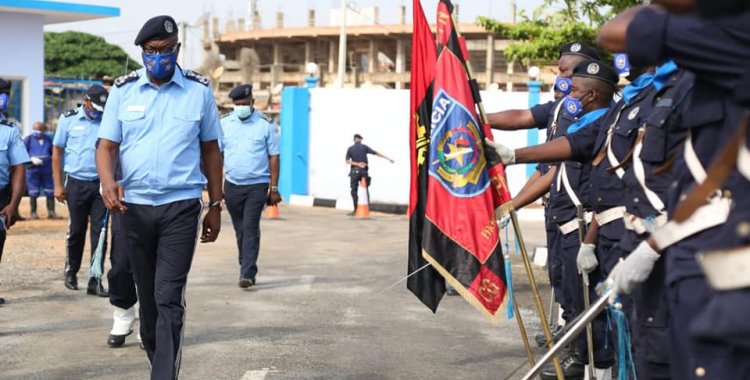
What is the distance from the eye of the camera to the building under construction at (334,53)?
5960 centimetres

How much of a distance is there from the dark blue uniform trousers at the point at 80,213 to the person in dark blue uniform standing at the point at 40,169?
10.4 meters

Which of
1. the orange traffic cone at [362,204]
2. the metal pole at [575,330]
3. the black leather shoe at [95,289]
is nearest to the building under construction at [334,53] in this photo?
the orange traffic cone at [362,204]

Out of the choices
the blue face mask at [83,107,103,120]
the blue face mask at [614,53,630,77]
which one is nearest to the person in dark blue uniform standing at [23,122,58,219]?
the blue face mask at [83,107,103,120]

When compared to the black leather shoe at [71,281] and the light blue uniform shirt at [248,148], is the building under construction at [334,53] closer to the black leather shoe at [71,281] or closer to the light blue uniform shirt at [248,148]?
the light blue uniform shirt at [248,148]

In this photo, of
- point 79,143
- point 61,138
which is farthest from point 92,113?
point 61,138

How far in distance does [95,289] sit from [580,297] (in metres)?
5.64

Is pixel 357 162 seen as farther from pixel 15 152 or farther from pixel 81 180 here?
pixel 15 152

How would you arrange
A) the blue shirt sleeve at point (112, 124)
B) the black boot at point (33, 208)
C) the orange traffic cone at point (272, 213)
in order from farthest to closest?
the orange traffic cone at point (272, 213), the black boot at point (33, 208), the blue shirt sleeve at point (112, 124)

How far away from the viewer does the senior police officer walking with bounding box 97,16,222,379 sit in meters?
7.12

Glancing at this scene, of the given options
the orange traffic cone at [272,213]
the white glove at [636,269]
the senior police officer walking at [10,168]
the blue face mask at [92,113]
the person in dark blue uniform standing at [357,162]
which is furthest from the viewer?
the person in dark blue uniform standing at [357,162]

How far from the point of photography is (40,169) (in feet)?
73.3

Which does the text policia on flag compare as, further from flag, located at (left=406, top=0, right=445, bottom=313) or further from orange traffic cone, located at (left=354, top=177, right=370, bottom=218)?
orange traffic cone, located at (left=354, top=177, right=370, bottom=218)

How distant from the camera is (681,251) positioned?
3748 mm

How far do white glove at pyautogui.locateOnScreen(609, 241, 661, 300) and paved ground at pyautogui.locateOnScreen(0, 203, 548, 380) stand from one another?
2517 mm
